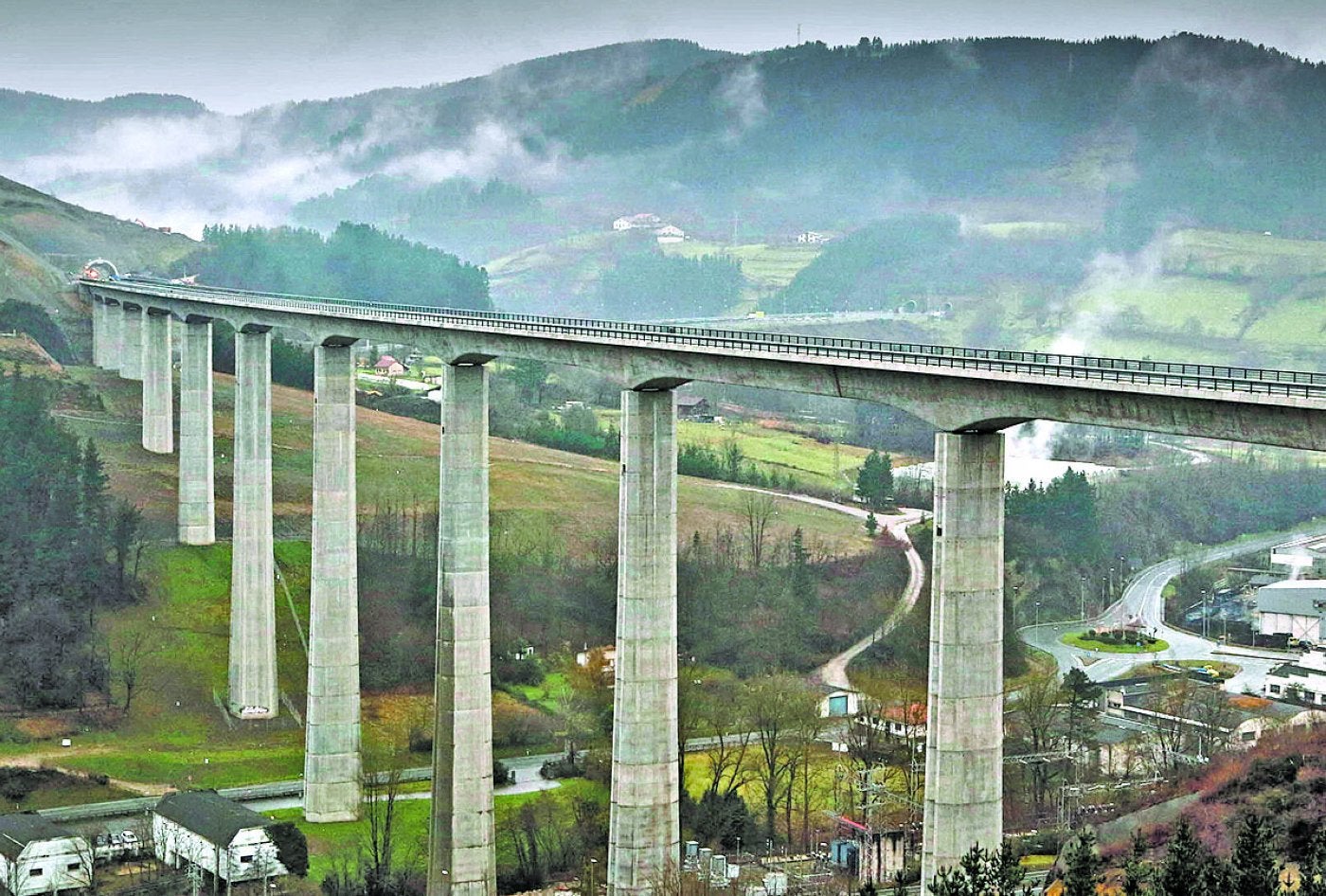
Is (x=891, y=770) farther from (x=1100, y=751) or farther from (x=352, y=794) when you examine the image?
(x=352, y=794)

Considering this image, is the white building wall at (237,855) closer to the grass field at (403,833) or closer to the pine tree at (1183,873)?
the grass field at (403,833)

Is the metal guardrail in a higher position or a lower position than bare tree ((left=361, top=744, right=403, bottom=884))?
higher

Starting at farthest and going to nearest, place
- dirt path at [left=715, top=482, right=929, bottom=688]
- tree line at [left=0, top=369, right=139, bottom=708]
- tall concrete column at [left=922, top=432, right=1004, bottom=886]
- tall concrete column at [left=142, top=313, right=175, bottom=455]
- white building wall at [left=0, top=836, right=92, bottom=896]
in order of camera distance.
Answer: tall concrete column at [left=142, top=313, right=175, bottom=455]
dirt path at [left=715, top=482, right=929, bottom=688]
tree line at [left=0, top=369, right=139, bottom=708]
white building wall at [left=0, top=836, right=92, bottom=896]
tall concrete column at [left=922, top=432, right=1004, bottom=886]

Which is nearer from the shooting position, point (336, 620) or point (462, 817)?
point (462, 817)

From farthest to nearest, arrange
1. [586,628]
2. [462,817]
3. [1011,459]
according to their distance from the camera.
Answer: [1011,459]
[586,628]
[462,817]

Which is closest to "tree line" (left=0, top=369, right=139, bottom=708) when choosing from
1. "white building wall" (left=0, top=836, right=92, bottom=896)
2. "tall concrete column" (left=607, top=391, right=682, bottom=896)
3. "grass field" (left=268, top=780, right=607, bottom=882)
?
"grass field" (left=268, top=780, right=607, bottom=882)

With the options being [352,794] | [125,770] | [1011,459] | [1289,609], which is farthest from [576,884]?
[1011,459]

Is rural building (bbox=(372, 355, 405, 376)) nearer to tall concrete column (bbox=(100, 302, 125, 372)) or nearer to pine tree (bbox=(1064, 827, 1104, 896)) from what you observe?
tall concrete column (bbox=(100, 302, 125, 372))
